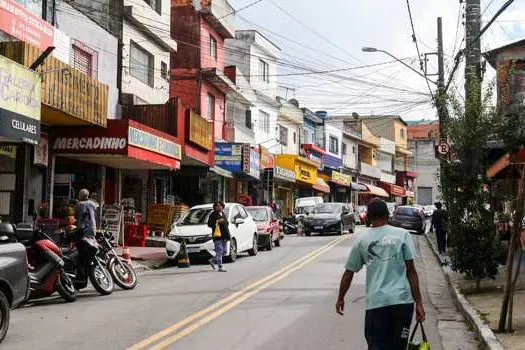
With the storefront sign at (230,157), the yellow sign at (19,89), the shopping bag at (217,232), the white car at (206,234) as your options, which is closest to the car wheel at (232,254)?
the white car at (206,234)

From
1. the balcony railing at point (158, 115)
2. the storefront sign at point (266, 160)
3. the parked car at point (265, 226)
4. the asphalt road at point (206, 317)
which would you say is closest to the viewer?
the asphalt road at point (206, 317)

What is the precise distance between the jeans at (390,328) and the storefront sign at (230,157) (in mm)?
27698

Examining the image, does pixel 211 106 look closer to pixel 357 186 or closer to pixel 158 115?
pixel 158 115

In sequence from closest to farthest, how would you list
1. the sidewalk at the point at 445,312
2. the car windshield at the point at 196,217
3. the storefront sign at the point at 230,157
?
the sidewalk at the point at 445,312 < the car windshield at the point at 196,217 < the storefront sign at the point at 230,157

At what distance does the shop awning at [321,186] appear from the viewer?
53444 mm

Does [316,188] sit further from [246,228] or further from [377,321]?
[377,321]

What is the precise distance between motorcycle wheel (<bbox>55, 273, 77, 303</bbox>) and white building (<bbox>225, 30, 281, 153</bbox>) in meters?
28.2

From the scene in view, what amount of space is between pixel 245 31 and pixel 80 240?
32101 millimetres

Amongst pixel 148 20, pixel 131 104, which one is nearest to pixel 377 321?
pixel 131 104

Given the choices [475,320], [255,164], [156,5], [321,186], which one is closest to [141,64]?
[156,5]

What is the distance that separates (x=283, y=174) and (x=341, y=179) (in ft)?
59.7

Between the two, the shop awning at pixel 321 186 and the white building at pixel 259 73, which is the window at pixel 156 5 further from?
the shop awning at pixel 321 186

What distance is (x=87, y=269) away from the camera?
11.9 meters

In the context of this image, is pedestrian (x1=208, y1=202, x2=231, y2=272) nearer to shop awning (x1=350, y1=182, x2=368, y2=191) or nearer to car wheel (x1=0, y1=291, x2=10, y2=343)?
car wheel (x1=0, y1=291, x2=10, y2=343)
